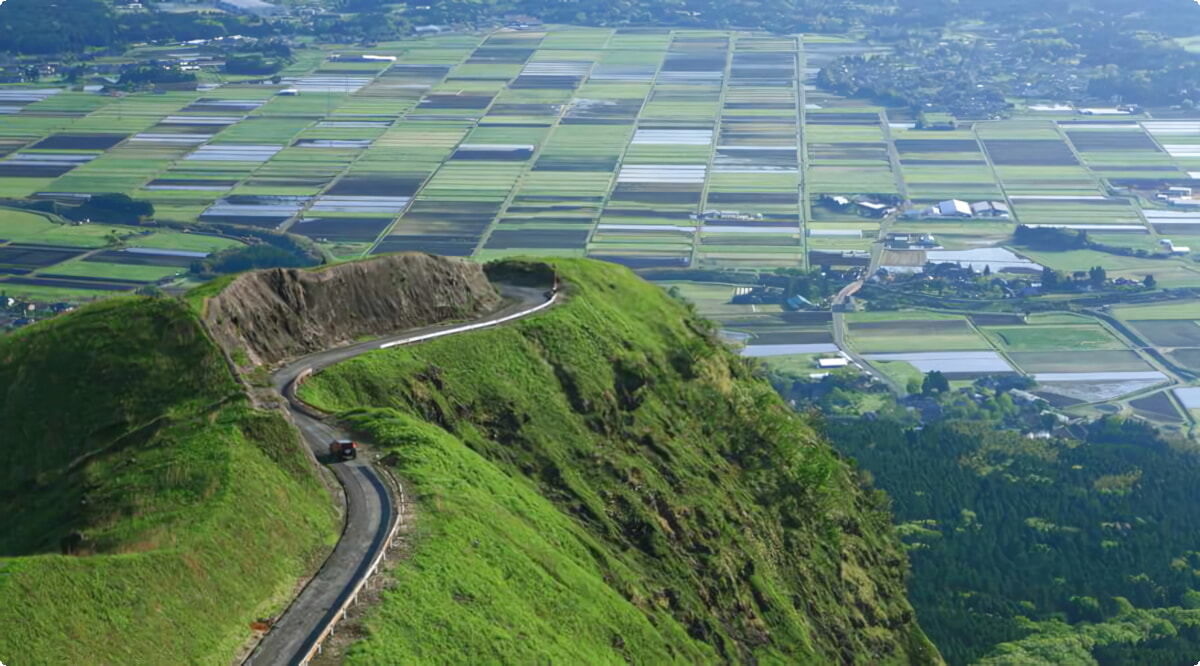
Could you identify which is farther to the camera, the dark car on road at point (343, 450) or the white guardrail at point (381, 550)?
the dark car on road at point (343, 450)

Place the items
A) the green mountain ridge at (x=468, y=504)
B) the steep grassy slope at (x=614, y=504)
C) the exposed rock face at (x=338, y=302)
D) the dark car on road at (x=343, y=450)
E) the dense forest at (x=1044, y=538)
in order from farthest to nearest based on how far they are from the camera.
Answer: the dense forest at (x=1044, y=538) < the exposed rock face at (x=338, y=302) < the dark car on road at (x=343, y=450) < the steep grassy slope at (x=614, y=504) < the green mountain ridge at (x=468, y=504)

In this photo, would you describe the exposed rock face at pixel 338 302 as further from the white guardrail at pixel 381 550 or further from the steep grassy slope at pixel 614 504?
the steep grassy slope at pixel 614 504

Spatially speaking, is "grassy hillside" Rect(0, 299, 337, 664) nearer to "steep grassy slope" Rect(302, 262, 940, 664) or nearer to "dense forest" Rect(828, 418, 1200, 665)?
"steep grassy slope" Rect(302, 262, 940, 664)

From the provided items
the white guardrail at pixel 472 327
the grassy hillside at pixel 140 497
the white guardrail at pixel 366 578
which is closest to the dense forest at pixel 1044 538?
the white guardrail at pixel 472 327

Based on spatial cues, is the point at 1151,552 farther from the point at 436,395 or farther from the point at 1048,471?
the point at 436,395

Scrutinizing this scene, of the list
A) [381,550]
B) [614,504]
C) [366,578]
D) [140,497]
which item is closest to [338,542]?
[381,550]

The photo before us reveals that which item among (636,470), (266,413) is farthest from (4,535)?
(636,470)

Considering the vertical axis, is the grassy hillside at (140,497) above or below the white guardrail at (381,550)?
above
